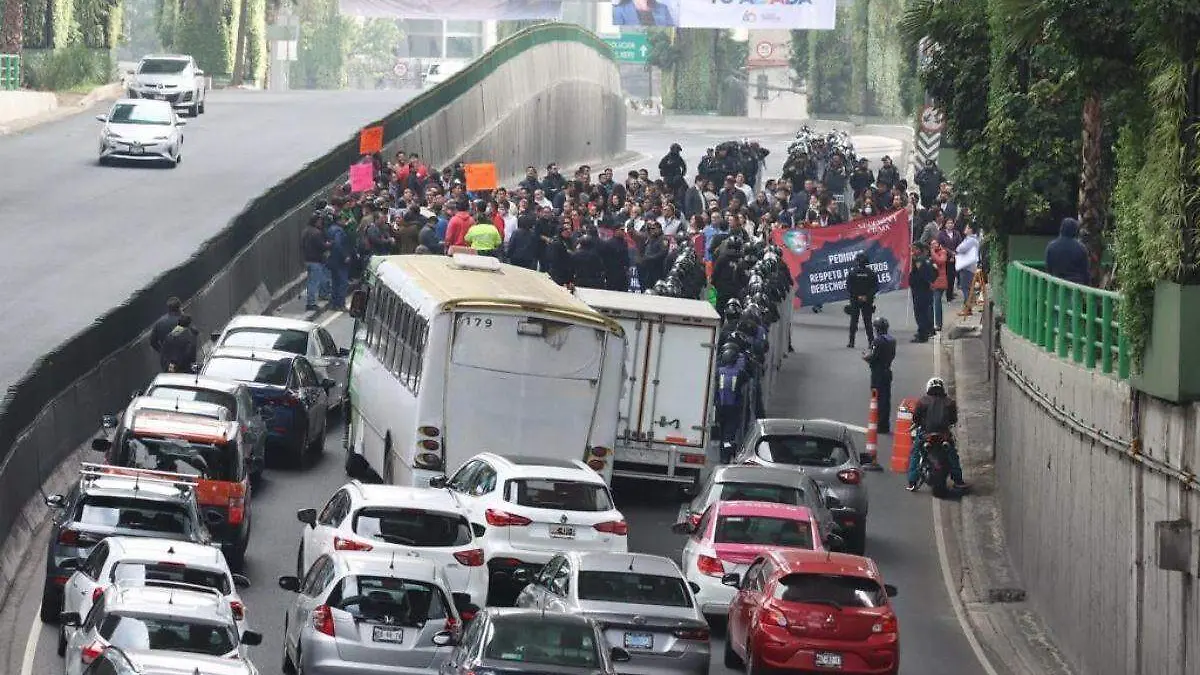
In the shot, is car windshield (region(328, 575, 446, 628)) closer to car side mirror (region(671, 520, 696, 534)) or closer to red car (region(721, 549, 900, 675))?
red car (region(721, 549, 900, 675))

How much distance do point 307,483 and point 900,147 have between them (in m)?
77.4

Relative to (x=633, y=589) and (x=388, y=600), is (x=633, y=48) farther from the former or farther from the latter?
(x=388, y=600)

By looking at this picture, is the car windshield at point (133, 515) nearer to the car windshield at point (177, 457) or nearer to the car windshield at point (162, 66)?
the car windshield at point (177, 457)

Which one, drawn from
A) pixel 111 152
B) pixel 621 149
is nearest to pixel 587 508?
pixel 111 152

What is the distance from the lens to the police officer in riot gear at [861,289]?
4278 centimetres

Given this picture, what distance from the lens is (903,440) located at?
34.3 meters

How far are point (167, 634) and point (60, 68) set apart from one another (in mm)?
55565

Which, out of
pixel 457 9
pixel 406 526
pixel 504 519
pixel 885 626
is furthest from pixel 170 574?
pixel 457 9

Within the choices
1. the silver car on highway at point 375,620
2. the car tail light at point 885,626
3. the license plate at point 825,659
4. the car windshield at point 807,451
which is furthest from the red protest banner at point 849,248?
the silver car on highway at point 375,620

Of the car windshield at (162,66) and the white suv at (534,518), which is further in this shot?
the car windshield at (162,66)

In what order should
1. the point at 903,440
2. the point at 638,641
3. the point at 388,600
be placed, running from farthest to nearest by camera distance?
1. the point at 903,440
2. the point at 638,641
3. the point at 388,600

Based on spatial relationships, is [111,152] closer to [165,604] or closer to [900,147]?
[165,604]

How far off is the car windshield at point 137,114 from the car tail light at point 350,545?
3571cm

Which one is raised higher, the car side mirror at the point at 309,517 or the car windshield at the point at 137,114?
the car windshield at the point at 137,114
